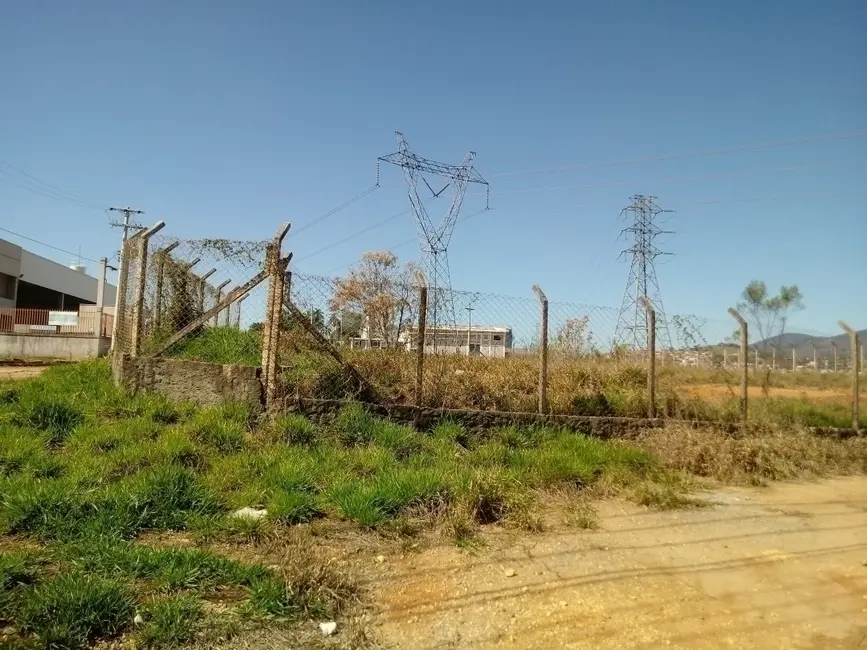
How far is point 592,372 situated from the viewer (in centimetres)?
874

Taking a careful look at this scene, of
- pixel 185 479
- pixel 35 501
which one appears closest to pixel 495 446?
pixel 185 479

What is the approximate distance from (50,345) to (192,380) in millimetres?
17398

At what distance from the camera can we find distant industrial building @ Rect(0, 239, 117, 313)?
33531 mm

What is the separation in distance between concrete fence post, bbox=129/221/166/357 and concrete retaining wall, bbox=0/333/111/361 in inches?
593

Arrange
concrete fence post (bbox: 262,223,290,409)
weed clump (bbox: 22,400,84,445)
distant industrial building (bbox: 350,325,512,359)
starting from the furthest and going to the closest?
distant industrial building (bbox: 350,325,512,359), concrete fence post (bbox: 262,223,290,409), weed clump (bbox: 22,400,84,445)

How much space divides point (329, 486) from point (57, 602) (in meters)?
2.25

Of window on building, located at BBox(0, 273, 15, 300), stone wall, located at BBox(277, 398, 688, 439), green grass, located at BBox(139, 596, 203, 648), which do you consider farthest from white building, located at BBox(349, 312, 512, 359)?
window on building, located at BBox(0, 273, 15, 300)

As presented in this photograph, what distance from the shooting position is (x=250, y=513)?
4.40 meters

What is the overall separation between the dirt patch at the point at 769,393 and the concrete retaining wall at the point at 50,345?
749 inches

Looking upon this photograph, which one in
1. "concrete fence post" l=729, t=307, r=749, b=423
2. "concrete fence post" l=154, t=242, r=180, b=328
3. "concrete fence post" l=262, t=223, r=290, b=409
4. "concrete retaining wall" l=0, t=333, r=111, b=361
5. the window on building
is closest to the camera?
"concrete fence post" l=262, t=223, r=290, b=409

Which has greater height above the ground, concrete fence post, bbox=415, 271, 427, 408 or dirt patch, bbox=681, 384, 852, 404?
concrete fence post, bbox=415, 271, 427, 408

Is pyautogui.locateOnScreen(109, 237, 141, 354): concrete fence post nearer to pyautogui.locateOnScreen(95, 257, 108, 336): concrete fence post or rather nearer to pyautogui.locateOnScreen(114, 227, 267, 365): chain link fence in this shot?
Answer: pyautogui.locateOnScreen(114, 227, 267, 365): chain link fence

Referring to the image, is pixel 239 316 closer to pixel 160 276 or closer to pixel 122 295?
pixel 160 276

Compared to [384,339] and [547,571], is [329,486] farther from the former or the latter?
[384,339]
